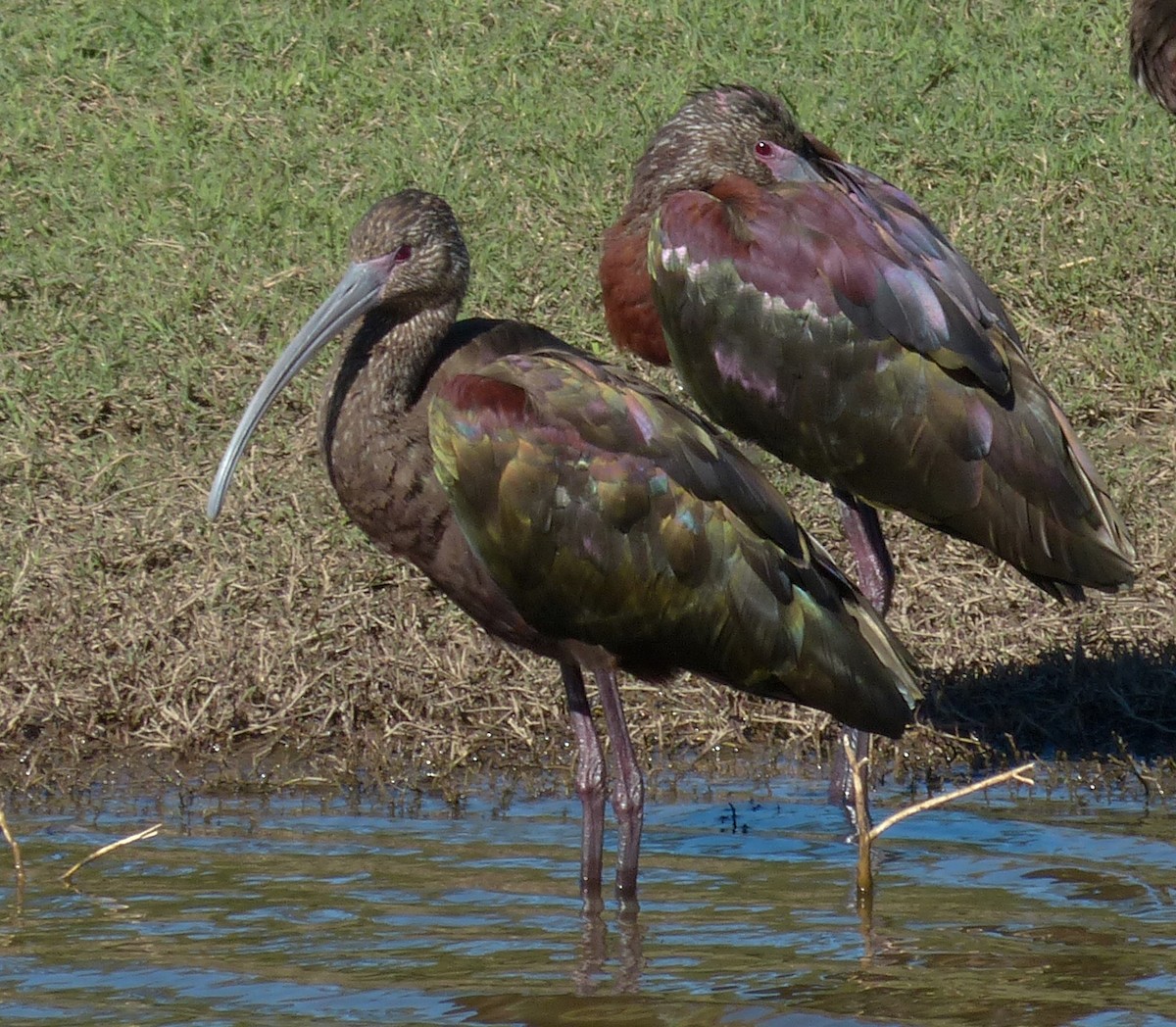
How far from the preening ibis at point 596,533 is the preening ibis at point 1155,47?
2924 millimetres

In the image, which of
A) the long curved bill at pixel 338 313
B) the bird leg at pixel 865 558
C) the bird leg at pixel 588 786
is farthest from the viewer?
the bird leg at pixel 865 558

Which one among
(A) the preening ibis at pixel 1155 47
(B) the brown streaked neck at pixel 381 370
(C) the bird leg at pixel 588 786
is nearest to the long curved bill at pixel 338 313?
(B) the brown streaked neck at pixel 381 370

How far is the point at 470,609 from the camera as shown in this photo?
16.4ft

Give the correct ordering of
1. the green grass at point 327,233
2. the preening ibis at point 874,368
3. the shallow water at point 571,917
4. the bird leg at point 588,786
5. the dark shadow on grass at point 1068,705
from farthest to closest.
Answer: the green grass at point 327,233 < the dark shadow on grass at point 1068,705 < the preening ibis at point 874,368 < the bird leg at point 588,786 < the shallow water at point 571,917

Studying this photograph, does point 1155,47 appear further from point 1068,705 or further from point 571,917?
point 571,917

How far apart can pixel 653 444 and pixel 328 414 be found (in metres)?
0.80

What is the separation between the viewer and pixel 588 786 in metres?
5.00

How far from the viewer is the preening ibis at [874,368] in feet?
17.9

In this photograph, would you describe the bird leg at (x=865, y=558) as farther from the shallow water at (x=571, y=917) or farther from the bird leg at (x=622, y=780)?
the bird leg at (x=622, y=780)

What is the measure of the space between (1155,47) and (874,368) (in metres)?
2.28

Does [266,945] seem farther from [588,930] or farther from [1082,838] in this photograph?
[1082,838]

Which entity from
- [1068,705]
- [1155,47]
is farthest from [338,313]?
[1155,47]

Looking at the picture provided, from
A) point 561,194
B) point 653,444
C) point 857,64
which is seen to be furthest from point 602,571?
point 857,64

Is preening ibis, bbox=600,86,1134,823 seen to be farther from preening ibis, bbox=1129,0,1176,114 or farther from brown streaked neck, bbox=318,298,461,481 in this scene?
preening ibis, bbox=1129,0,1176,114
